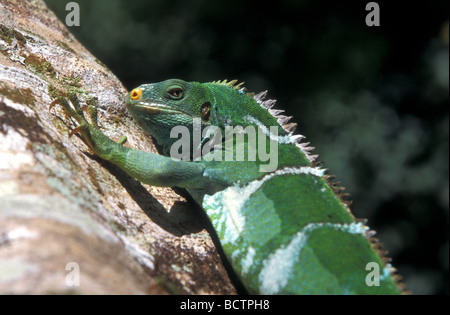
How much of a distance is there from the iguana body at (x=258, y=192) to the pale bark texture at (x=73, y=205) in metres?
→ 0.22

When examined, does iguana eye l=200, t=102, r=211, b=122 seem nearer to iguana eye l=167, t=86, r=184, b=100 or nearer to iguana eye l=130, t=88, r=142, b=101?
iguana eye l=167, t=86, r=184, b=100

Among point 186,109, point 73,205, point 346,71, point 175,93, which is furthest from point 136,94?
point 346,71

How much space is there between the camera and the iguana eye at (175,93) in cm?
389

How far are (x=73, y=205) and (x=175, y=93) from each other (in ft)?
5.61

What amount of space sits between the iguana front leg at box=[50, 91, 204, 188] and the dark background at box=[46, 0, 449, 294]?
4307 mm

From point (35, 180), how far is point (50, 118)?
Result: 3.01 feet

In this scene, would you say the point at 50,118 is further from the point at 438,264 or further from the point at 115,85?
the point at 438,264

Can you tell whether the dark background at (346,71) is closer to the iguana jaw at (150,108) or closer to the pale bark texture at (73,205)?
the pale bark texture at (73,205)

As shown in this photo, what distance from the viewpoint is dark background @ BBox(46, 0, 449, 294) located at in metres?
7.23

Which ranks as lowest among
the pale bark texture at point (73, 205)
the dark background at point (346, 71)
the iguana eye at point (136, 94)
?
the pale bark texture at point (73, 205)

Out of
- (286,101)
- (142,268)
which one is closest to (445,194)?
(286,101)

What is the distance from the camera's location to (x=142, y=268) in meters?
2.69

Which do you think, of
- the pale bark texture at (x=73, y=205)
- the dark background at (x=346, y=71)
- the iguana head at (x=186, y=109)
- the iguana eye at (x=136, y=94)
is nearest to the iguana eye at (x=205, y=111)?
the iguana head at (x=186, y=109)

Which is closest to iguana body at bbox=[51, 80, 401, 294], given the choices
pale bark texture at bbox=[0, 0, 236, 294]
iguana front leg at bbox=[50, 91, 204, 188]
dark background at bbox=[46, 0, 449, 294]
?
iguana front leg at bbox=[50, 91, 204, 188]
